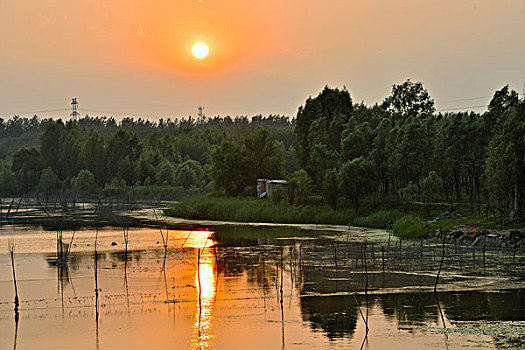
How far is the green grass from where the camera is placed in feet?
185

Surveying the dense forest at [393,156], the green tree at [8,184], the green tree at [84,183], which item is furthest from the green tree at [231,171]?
the green tree at [8,184]

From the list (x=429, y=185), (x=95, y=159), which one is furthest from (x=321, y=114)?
(x=95, y=159)

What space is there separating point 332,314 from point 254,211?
40.6m

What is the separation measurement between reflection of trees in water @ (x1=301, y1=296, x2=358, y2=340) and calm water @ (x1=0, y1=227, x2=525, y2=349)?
0.03m

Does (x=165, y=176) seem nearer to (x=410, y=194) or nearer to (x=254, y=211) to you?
(x=254, y=211)

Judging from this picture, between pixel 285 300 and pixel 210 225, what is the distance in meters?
34.4

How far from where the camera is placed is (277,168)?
77.7 metres

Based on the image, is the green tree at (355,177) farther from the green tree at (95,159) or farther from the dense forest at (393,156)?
the green tree at (95,159)

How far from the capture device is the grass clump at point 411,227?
42.7 metres

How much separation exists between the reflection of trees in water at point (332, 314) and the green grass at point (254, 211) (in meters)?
32.3

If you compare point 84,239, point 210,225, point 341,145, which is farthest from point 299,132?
point 84,239

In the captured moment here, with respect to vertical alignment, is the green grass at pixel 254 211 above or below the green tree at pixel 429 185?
below

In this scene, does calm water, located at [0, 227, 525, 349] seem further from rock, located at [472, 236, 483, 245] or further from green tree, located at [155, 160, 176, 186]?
green tree, located at [155, 160, 176, 186]

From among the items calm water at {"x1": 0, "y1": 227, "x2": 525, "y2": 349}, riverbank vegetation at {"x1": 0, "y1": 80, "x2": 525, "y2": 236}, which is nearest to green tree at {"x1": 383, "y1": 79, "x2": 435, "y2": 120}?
riverbank vegetation at {"x1": 0, "y1": 80, "x2": 525, "y2": 236}
